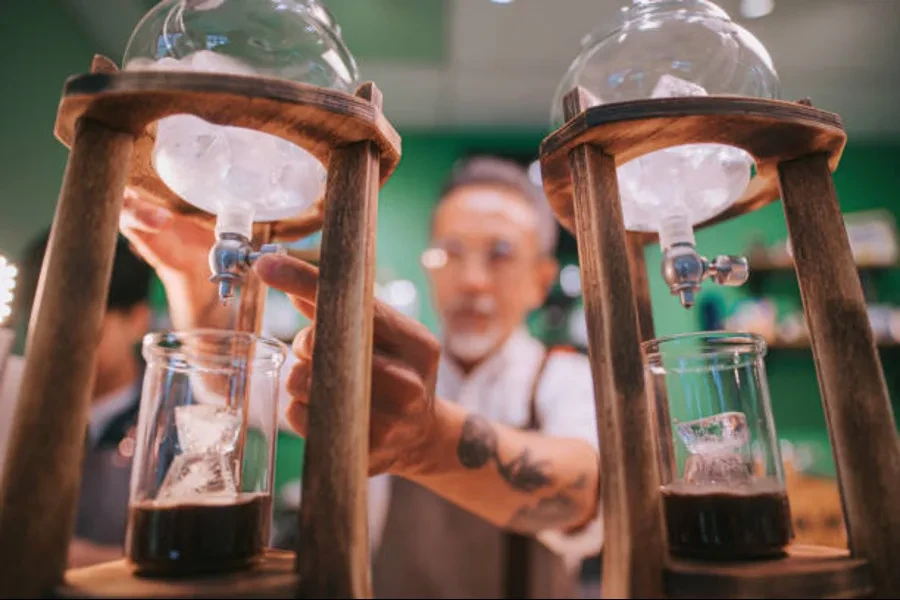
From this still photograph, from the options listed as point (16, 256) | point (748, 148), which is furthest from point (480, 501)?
point (16, 256)

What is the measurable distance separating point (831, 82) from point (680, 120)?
3.45 metres

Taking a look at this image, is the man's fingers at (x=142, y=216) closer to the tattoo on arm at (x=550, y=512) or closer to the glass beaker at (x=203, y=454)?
the glass beaker at (x=203, y=454)

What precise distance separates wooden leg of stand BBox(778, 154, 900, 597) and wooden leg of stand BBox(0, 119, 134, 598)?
705 millimetres

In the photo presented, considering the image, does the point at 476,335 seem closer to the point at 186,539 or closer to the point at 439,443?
the point at 439,443

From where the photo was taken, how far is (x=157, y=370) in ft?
2.01

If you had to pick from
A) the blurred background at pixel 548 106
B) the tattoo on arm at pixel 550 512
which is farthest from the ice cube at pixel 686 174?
the blurred background at pixel 548 106

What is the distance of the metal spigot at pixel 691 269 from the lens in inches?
25.4

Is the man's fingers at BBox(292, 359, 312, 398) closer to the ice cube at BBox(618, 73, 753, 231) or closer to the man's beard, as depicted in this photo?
the ice cube at BBox(618, 73, 753, 231)

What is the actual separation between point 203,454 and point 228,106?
0.34 m

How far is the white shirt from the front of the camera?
237 cm

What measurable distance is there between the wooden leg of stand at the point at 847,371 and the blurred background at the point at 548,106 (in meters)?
1.68

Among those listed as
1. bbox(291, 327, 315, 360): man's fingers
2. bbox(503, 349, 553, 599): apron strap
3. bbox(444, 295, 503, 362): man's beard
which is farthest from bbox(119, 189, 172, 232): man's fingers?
bbox(444, 295, 503, 362): man's beard

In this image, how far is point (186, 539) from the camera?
1.71ft

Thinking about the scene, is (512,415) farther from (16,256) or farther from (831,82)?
(831,82)
